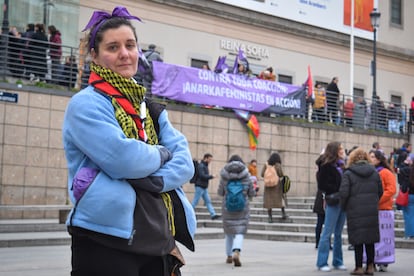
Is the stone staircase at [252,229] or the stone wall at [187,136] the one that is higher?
the stone wall at [187,136]

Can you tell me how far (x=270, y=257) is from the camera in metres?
13.5

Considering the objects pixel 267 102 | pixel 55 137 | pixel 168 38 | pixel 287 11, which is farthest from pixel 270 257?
pixel 287 11

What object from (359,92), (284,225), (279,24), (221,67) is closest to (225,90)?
(221,67)

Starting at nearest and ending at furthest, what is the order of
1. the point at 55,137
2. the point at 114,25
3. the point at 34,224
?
the point at 114,25 → the point at 34,224 → the point at 55,137

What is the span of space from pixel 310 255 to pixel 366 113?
17.4 m

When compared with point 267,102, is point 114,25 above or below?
below

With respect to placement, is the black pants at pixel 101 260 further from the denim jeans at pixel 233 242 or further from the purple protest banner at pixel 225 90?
the purple protest banner at pixel 225 90

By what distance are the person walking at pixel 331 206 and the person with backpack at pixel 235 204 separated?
125 centimetres

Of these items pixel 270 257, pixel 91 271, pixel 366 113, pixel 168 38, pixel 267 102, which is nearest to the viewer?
pixel 91 271

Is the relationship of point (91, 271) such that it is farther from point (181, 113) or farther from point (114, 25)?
point (181, 113)

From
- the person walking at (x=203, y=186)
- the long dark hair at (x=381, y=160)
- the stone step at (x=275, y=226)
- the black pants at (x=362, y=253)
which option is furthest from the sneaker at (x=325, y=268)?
the person walking at (x=203, y=186)

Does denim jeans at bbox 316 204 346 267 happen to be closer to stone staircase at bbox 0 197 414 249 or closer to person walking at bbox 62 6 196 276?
stone staircase at bbox 0 197 414 249

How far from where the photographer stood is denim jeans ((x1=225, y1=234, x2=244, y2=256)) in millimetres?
11906

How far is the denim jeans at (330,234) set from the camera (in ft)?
37.0
